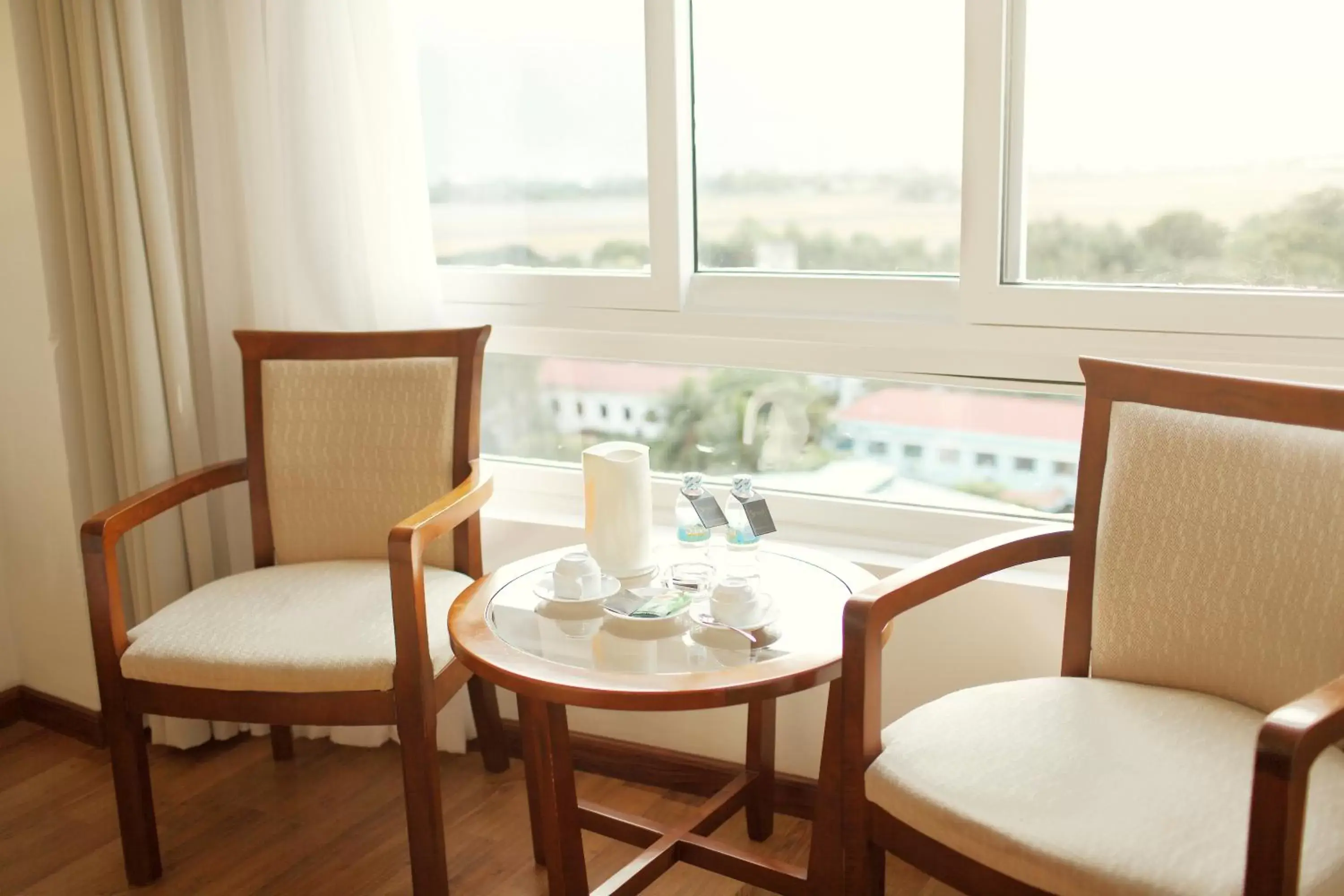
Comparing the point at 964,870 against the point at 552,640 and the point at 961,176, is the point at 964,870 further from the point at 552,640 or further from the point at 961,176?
the point at 961,176

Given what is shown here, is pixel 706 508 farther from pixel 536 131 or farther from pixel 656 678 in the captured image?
pixel 536 131

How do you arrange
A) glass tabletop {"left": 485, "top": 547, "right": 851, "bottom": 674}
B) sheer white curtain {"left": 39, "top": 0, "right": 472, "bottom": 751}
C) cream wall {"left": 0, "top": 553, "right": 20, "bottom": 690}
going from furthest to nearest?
cream wall {"left": 0, "top": 553, "right": 20, "bottom": 690} < sheer white curtain {"left": 39, "top": 0, "right": 472, "bottom": 751} < glass tabletop {"left": 485, "top": 547, "right": 851, "bottom": 674}

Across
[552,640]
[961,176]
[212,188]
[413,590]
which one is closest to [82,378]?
[212,188]

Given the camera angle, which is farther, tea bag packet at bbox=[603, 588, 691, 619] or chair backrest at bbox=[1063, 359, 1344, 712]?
tea bag packet at bbox=[603, 588, 691, 619]

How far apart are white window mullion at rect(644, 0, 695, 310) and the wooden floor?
1.06 metres

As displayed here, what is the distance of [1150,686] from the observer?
1736mm

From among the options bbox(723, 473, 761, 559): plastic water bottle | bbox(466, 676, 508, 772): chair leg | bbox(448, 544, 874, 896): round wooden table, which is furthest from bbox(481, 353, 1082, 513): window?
bbox(466, 676, 508, 772): chair leg

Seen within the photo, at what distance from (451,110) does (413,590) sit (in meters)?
1.21

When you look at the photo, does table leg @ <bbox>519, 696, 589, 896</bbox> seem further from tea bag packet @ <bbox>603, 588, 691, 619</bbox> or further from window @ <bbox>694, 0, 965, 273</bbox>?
window @ <bbox>694, 0, 965, 273</bbox>

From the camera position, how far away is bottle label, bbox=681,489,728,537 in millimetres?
1930

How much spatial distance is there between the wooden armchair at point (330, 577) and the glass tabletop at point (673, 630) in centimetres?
21

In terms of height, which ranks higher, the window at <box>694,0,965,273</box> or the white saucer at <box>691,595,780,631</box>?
the window at <box>694,0,965,273</box>

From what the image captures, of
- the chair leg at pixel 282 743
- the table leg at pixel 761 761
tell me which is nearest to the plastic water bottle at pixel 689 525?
the table leg at pixel 761 761

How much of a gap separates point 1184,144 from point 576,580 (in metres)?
1.20
